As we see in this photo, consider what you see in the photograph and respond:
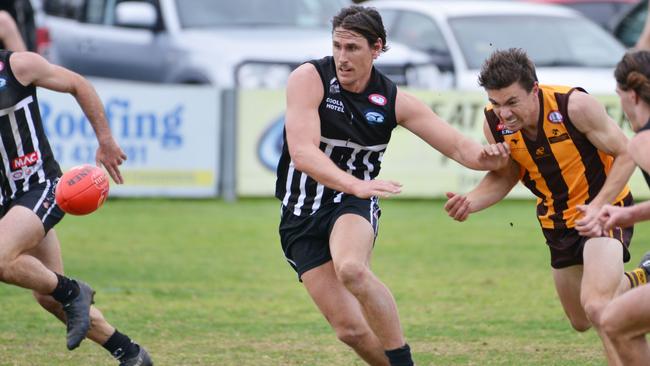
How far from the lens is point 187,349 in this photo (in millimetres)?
8320

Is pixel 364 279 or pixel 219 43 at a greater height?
pixel 364 279

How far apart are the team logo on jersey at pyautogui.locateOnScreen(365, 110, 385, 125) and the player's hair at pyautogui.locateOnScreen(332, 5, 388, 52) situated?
36 cm

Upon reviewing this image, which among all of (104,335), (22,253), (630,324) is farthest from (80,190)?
(630,324)

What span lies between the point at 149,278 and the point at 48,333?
7.05 feet

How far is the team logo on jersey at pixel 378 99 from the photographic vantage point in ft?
23.2

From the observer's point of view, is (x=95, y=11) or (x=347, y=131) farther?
(x=95, y=11)

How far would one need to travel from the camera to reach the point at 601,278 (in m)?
6.58

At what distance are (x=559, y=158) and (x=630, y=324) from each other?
129 cm

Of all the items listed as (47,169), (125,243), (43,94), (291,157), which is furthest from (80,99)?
(43,94)

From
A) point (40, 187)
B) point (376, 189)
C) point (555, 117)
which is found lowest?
point (40, 187)

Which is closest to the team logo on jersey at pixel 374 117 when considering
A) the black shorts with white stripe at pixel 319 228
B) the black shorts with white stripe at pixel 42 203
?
the black shorts with white stripe at pixel 319 228

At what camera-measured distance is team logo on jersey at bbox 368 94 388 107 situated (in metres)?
7.07

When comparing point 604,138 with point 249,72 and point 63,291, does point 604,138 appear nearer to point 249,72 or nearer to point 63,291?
point 63,291

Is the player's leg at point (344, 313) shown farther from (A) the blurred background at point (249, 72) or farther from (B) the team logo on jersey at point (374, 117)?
(A) the blurred background at point (249, 72)
